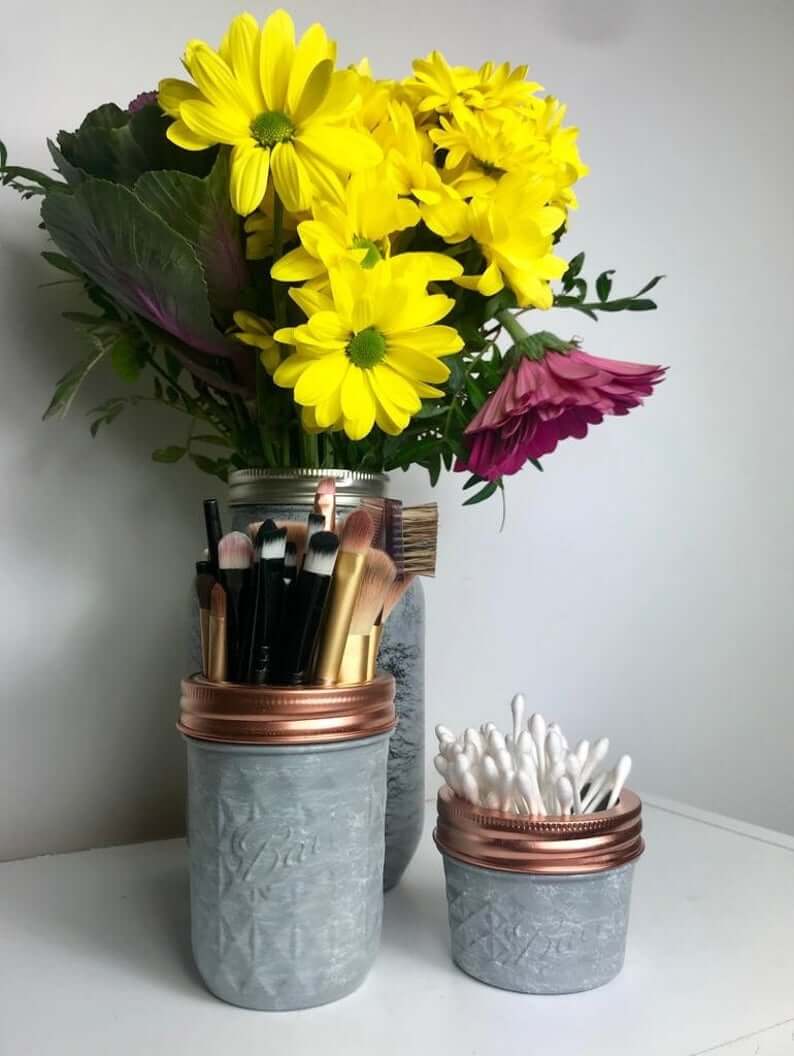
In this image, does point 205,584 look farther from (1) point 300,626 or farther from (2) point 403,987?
(2) point 403,987

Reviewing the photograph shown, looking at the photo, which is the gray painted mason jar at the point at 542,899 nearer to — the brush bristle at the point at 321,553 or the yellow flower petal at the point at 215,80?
the brush bristle at the point at 321,553

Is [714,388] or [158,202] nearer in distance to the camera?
[158,202]

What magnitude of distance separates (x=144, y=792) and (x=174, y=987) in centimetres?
25

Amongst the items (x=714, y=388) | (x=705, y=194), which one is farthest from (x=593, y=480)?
(x=705, y=194)

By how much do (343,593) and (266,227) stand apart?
0.21 meters

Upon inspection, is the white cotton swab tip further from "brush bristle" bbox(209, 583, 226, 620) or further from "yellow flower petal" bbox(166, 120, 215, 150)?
"yellow flower petal" bbox(166, 120, 215, 150)

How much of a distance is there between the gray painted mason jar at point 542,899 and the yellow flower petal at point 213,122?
13.5 inches

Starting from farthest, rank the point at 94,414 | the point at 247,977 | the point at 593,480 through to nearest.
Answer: the point at 593,480 → the point at 94,414 → the point at 247,977

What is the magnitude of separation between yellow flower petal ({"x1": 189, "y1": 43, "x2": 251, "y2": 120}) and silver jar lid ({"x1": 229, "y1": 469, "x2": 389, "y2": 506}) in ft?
0.60

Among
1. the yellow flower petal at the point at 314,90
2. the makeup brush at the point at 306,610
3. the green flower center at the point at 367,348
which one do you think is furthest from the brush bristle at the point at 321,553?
the yellow flower petal at the point at 314,90

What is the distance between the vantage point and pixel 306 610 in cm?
42

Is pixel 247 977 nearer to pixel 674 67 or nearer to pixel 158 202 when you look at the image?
pixel 158 202

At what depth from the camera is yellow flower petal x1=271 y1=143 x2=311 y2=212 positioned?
46cm

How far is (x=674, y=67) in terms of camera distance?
2.99ft
